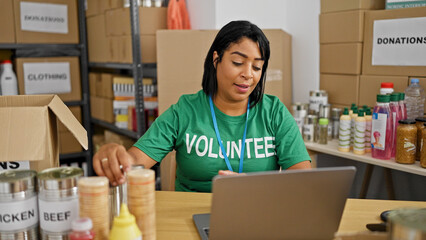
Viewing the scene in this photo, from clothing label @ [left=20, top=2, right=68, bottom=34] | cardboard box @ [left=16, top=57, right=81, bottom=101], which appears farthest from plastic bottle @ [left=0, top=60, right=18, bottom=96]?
clothing label @ [left=20, top=2, right=68, bottom=34]

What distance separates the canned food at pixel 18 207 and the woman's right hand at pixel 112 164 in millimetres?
197

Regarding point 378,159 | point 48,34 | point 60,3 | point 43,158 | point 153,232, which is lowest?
point 378,159

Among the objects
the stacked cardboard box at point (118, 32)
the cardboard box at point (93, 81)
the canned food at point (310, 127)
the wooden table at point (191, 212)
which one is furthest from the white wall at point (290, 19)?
the wooden table at point (191, 212)

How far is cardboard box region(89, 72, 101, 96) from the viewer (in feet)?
10.8

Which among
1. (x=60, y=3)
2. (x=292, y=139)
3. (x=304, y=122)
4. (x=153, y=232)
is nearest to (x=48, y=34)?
(x=60, y=3)

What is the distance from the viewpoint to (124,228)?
0.72 meters

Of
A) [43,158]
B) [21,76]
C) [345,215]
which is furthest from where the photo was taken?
[21,76]

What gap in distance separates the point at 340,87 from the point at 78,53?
6.92ft

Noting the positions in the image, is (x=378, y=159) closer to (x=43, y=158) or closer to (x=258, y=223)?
(x=258, y=223)

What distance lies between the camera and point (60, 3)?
10.3ft

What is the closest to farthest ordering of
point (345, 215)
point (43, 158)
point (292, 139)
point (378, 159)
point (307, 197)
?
point (307, 197), point (43, 158), point (345, 215), point (292, 139), point (378, 159)

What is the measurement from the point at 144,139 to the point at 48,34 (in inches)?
84.4

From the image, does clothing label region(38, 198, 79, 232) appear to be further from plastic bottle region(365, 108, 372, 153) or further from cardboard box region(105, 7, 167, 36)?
cardboard box region(105, 7, 167, 36)

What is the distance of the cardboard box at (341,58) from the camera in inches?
85.9
